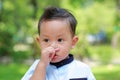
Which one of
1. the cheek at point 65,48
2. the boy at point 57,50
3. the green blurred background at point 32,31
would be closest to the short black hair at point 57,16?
the boy at point 57,50

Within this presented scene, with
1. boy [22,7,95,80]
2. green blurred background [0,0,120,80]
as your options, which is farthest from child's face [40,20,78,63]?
green blurred background [0,0,120,80]

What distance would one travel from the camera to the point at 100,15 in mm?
19109

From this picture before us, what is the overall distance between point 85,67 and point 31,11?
657 inches

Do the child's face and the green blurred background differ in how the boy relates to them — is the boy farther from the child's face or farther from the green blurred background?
the green blurred background

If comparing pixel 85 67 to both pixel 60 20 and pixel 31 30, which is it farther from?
pixel 31 30

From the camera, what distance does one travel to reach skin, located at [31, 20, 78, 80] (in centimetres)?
243

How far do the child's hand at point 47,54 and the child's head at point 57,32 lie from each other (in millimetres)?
14

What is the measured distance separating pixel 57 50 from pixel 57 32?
0.11 meters

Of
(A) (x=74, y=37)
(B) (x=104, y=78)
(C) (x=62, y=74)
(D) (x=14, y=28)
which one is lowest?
(D) (x=14, y=28)

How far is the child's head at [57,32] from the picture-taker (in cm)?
245

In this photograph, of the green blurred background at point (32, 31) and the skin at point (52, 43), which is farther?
the green blurred background at point (32, 31)

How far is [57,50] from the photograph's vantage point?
2443mm

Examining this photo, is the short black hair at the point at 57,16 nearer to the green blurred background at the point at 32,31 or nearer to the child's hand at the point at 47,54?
the child's hand at the point at 47,54

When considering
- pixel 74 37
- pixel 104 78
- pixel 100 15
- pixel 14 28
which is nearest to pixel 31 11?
pixel 14 28
